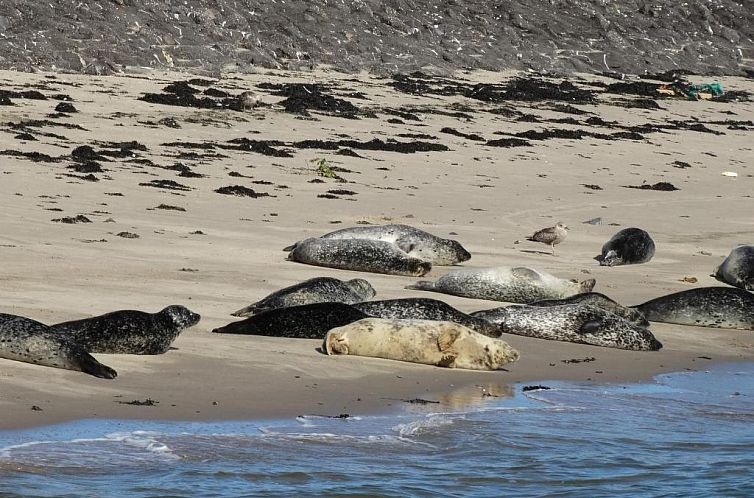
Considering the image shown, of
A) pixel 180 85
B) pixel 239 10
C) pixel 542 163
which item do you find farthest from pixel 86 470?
pixel 239 10

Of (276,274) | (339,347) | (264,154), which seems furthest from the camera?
(264,154)

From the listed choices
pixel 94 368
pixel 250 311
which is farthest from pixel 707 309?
pixel 94 368

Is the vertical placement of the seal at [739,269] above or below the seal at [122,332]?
above

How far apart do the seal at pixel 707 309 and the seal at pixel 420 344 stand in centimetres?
195

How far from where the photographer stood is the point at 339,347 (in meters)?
6.93

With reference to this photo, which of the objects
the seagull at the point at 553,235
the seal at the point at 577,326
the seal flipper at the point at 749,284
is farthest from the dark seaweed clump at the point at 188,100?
the seal at the point at 577,326

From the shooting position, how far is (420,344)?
692cm

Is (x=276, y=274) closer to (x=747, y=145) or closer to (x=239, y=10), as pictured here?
(x=747, y=145)

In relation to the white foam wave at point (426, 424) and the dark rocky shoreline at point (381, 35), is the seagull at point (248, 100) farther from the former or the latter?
the white foam wave at point (426, 424)

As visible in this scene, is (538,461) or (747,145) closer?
(538,461)

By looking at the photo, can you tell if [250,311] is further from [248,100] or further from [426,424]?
[248,100]

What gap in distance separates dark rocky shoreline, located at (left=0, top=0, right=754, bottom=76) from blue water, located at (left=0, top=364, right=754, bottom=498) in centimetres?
2049

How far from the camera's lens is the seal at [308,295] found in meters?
7.77

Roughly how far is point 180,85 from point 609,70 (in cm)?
1738
